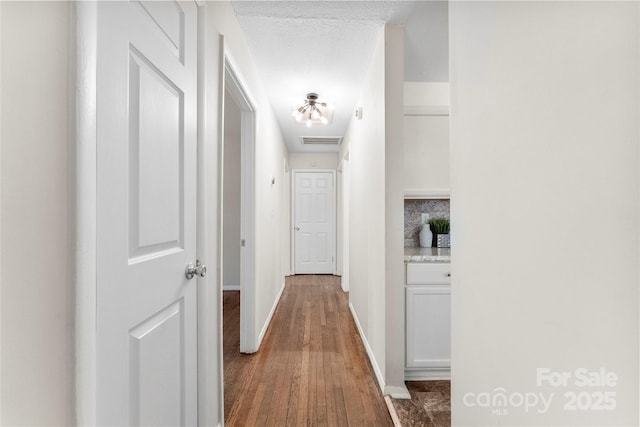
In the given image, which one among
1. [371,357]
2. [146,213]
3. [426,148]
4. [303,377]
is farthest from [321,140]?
[146,213]

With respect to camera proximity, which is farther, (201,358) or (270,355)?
(270,355)

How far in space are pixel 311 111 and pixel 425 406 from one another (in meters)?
2.64

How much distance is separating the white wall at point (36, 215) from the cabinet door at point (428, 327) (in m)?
1.78

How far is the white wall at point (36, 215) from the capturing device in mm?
542

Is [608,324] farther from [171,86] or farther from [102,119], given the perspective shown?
[171,86]

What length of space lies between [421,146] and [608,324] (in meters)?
1.97

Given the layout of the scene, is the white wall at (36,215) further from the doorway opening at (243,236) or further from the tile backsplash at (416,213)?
the tile backsplash at (416,213)

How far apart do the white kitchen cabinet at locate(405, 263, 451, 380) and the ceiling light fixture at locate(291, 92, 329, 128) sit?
1.86m

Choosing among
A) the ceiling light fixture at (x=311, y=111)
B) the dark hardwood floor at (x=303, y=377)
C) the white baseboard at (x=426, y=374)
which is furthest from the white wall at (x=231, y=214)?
the white baseboard at (x=426, y=374)

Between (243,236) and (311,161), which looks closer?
(243,236)

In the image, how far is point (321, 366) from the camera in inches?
87.6

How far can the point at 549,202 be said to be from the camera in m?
0.64

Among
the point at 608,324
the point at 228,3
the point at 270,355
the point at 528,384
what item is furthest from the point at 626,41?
the point at 270,355

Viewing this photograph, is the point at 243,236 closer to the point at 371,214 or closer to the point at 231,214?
the point at 371,214
